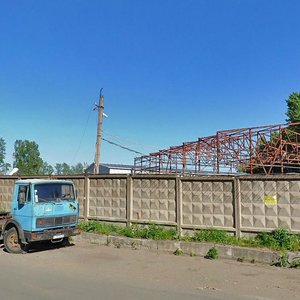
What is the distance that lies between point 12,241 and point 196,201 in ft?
20.0

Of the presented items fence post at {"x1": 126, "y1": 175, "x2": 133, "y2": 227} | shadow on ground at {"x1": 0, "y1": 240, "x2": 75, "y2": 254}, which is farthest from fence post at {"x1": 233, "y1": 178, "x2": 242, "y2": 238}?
shadow on ground at {"x1": 0, "y1": 240, "x2": 75, "y2": 254}

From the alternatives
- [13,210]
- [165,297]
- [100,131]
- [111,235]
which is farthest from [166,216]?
[100,131]

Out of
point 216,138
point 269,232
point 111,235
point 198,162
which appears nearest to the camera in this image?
point 269,232

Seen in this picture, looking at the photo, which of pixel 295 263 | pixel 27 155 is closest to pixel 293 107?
pixel 295 263

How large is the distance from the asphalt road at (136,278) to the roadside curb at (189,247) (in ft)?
1.13

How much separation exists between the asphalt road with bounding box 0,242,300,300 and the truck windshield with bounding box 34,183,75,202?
1.75 metres

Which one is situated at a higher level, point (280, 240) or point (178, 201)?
point (178, 201)

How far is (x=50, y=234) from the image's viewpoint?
38.4 ft

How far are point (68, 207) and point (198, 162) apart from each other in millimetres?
20053

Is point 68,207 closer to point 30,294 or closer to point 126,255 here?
point 126,255

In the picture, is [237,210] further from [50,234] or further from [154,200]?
[50,234]

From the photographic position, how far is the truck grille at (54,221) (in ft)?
38.0

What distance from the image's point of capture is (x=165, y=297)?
6.68 m

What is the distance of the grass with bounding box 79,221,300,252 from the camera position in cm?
1001
